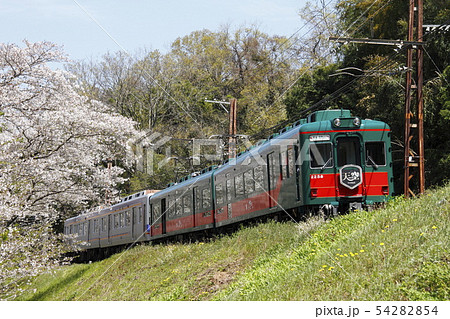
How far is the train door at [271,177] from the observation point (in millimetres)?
17141

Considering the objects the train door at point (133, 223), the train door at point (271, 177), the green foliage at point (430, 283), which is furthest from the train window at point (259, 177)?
the train door at point (133, 223)

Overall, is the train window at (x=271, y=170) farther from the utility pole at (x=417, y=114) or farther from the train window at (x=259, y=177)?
the utility pole at (x=417, y=114)

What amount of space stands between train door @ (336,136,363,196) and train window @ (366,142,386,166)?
23 centimetres

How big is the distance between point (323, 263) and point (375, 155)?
662cm

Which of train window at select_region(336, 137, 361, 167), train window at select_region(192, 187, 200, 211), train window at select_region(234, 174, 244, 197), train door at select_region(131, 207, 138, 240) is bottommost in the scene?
train door at select_region(131, 207, 138, 240)

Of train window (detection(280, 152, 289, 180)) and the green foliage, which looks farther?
train window (detection(280, 152, 289, 180))

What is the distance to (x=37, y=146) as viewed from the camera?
18.8 metres

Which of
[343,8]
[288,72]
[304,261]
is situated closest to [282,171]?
[304,261]

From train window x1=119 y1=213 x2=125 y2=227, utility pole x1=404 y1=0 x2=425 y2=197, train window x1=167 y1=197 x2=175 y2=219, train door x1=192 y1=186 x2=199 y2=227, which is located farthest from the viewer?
train window x1=119 y1=213 x2=125 y2=227

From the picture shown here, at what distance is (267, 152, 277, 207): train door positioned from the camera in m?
17.1

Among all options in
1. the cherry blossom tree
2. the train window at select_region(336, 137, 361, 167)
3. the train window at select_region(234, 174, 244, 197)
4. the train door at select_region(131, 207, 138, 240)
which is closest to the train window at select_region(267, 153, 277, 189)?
the train window at select_region(336, 137, 361, 167)

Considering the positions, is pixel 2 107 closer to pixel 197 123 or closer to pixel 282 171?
pixel 282 171

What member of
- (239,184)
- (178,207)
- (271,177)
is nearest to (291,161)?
(271,177)

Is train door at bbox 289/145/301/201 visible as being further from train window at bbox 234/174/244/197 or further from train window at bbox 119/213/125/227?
train window at bbox 119/213/125/227
